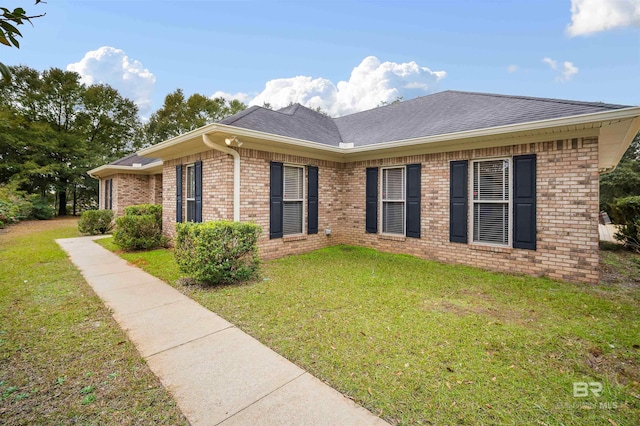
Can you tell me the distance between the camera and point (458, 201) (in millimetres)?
6438

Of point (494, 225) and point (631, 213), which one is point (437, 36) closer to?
point (494, 225)

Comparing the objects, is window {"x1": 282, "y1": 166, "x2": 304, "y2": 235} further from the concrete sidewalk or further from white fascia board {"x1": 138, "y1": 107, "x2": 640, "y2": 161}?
the concrete sidewalk

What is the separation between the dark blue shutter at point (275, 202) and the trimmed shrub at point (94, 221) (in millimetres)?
9425

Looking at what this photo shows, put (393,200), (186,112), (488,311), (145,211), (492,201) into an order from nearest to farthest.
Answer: (488,311), (492,201), (393,200), (145,211), (186,112)

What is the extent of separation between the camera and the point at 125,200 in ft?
44.6

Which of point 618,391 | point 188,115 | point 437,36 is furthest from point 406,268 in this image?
point 188,115

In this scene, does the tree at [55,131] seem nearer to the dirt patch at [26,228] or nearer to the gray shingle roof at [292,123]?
the dirt patch at [26,228]

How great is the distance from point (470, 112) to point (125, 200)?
14.8 m

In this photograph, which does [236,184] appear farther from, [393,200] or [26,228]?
[26,228]

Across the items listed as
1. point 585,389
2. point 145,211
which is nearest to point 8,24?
point 585,389

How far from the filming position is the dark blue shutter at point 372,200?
788 cm

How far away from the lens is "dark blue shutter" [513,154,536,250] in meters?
5.57

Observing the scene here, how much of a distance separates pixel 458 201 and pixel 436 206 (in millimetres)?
529

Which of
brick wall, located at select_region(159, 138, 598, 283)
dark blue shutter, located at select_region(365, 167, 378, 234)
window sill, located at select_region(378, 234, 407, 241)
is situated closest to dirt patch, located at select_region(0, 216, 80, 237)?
brick wall, located at select_region(159, 138, 598, 283)
